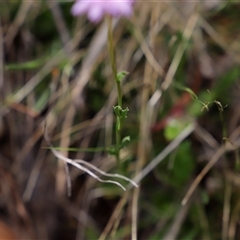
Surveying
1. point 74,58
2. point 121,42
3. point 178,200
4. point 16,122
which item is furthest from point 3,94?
point 178,200

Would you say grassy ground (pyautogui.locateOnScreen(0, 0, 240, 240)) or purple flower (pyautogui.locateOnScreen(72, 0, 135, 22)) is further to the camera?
grassy ground (pyautogui.locateOnScreen(0, 0, 240, 240))

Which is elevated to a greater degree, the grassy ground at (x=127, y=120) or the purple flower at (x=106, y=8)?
the purple flower at (x=106, y=8)

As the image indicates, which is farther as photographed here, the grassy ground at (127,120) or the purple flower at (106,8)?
the grassy ground at (127,120)

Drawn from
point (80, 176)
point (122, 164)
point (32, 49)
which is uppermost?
point (32, 49)

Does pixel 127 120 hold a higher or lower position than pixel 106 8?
lower

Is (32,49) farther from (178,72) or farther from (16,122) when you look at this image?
(178,72)

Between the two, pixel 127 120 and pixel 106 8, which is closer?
pixel 106 8

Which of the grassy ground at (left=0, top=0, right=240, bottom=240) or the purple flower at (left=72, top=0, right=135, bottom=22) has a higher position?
the purple flower at (left=72, top=0, right=135, bottom=22)

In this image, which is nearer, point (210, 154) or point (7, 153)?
point (210, 154)
